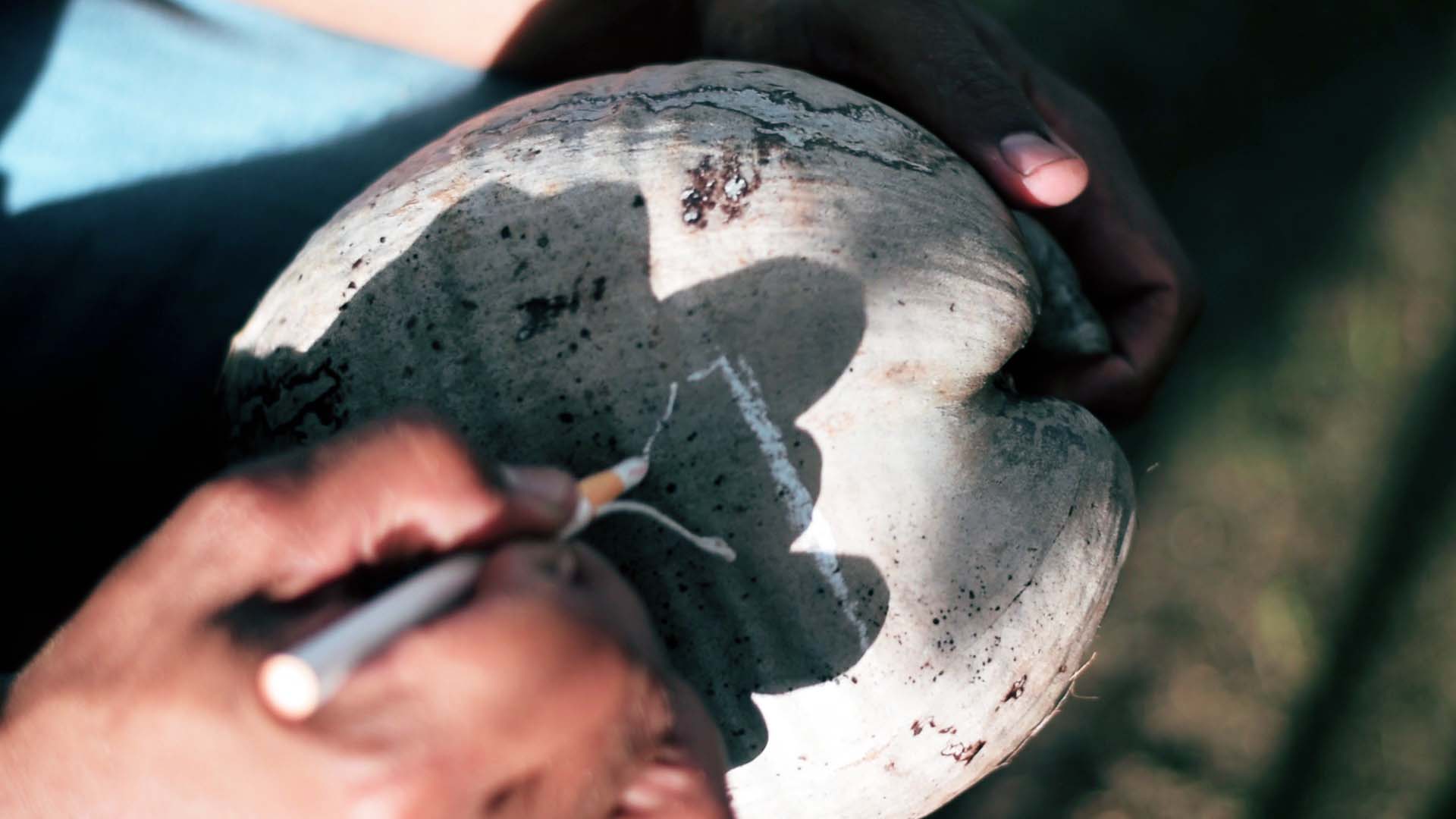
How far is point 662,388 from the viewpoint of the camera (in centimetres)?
106

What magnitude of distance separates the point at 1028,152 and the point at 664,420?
0.76 metres

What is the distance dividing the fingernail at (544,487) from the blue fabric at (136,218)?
80cm

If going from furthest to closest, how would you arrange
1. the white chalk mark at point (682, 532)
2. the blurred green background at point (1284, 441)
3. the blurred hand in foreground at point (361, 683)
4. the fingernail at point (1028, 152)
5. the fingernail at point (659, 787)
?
the blurred green background at point (1284, 441) < the fingernail at point (1028, 152) < the white chalk mark at point (682, 532) < the fingernail at point (659, 787) < the blurred hand in foreground at point (361, 683)

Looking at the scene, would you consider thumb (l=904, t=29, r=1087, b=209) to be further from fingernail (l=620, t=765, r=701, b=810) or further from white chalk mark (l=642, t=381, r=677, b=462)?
fingernail (l=620, t=765, r=701, b=810)

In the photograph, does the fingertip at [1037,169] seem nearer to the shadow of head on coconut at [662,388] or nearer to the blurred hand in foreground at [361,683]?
the shadow of head on coconut at [662,388]

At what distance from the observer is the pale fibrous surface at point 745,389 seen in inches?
41.8

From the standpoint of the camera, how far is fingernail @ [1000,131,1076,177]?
1.43 metres

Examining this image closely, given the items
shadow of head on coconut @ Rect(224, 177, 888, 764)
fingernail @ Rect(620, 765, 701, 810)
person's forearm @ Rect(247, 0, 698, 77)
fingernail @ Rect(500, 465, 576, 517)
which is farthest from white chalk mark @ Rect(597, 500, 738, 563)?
person's forearm @ Rect(247, 0, 698, 77)

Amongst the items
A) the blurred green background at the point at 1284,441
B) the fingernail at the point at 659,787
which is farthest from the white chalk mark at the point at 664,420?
the blurred green background at the point at 1284,441

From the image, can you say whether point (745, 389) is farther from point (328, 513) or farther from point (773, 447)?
point (328, 513)

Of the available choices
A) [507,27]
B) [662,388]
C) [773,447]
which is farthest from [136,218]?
[773,447]

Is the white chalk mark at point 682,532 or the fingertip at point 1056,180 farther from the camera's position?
the fingertip at point 1056,180

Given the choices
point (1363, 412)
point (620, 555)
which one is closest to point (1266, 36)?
point (1363, 412)

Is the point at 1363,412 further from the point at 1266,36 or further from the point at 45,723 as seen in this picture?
the point at 45,723
